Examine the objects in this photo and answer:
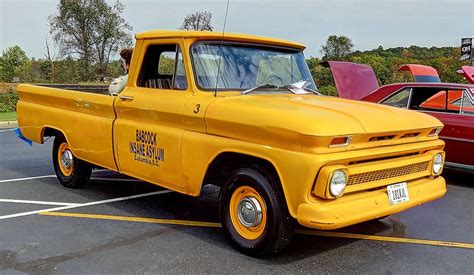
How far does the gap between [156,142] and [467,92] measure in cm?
481

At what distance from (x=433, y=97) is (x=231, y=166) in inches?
191

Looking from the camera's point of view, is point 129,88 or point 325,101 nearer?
point 325,101

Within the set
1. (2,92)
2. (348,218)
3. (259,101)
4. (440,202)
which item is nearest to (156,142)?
(259,101)

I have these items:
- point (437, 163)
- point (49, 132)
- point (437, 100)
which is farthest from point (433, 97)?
point (49, 132)

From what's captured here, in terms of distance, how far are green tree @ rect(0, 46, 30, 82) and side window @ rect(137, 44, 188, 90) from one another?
26.6 m

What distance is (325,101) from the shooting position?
4582 millimetres

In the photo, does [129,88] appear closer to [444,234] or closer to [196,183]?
[196,183]

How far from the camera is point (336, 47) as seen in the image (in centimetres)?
2116

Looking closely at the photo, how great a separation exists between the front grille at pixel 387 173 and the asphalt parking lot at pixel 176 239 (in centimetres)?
72

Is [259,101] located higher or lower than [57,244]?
higher

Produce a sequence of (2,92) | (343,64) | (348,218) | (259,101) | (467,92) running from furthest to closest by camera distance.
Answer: (2,92)
(343,64)
(467,92)
(259,101)
(348,218)

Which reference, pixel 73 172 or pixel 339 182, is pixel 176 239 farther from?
pixel 73 172

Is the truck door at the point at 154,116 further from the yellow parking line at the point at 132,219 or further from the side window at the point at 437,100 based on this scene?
the side window at the point at 437,100

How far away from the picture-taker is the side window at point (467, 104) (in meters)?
7.05
